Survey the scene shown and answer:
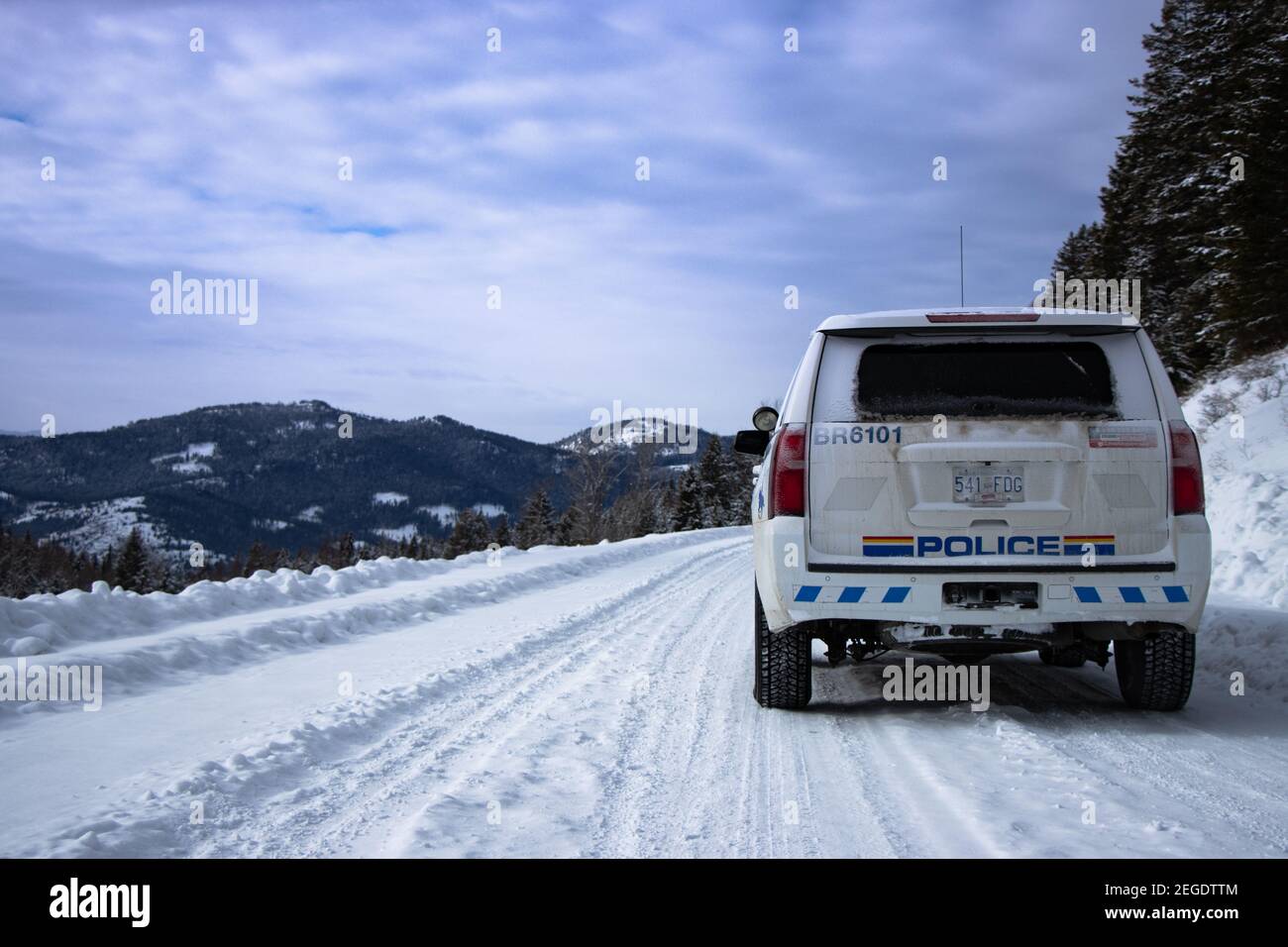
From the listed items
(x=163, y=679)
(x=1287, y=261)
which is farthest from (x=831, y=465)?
(x=1287, y=261)

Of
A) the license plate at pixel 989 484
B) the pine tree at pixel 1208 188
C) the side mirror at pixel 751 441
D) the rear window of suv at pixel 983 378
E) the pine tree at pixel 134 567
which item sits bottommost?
the pine tree at pixel 134 567

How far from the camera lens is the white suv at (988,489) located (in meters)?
4.18

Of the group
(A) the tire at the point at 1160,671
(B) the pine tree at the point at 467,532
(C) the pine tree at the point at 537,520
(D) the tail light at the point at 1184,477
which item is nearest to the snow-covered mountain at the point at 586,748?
(A) the tire at the point at 1160,671

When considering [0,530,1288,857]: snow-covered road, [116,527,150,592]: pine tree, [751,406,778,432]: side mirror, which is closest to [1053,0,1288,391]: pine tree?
[0,530,1288,857]: snow-covered road

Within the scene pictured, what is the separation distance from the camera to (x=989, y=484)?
4.22 m

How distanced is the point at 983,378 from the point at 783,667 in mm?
1979

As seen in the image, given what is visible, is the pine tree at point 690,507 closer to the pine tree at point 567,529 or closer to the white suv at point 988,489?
the pine tree at point 567,529

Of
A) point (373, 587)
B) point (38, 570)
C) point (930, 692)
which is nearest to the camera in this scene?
point (930, 692)

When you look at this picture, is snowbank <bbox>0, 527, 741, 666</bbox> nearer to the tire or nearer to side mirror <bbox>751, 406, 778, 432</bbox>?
side mirror <bbox>751, 406, 778, 432</bbox>

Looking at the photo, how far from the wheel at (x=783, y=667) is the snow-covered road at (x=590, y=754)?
0.52 feet

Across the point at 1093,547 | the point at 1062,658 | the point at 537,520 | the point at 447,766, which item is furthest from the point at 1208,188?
the point at 537,520

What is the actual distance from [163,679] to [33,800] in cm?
271
